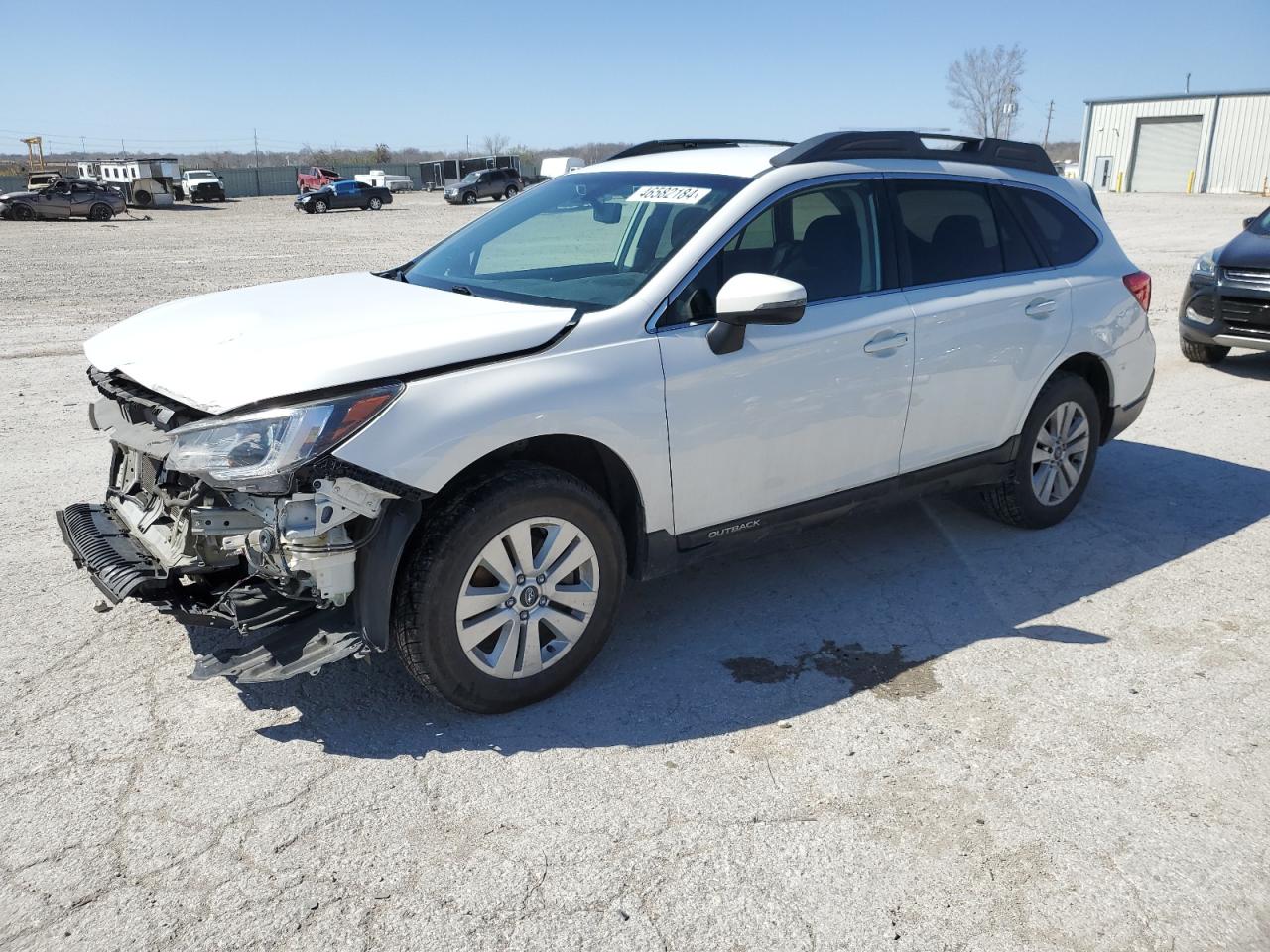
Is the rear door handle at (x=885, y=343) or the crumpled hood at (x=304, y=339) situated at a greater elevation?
the crumpled hood at (x=304, y=339)

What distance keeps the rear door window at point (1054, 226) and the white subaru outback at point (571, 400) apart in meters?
0.03

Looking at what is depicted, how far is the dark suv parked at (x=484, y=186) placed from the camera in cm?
4462

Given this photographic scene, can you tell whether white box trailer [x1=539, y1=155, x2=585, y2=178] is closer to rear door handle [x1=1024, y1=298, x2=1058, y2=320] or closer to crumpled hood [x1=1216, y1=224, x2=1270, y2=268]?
rear door handle [x1=1024, y1=298, x2=1058, y2=320]

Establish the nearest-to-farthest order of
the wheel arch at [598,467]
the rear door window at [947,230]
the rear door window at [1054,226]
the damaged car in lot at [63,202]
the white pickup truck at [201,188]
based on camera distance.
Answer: the wheel arch at [598,467], the rear door window at [947,230], the rear door window at [1054,226], the damaged car in lot at [63,202], the white pickup truck at [201,188]

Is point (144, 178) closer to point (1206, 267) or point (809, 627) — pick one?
point (1206, 267)

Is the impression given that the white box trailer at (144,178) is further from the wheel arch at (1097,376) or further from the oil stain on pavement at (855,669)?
the oil stain on pavement at (855,669)

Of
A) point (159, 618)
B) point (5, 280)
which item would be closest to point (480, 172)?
point (5, 280)

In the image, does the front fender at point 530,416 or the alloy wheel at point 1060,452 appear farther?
the alloy wheel at point 1060,452

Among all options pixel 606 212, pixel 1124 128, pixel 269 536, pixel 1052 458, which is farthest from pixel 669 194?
pixel 1124 128

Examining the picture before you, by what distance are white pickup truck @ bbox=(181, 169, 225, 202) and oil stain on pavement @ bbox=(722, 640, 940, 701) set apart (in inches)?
2029

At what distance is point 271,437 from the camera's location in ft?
10.0

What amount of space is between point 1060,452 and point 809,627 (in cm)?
194

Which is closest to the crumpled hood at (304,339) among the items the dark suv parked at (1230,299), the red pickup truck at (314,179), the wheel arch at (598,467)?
the wheel arch at (598,467)

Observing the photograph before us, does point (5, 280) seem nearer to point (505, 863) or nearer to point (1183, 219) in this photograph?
point (505, 863)
